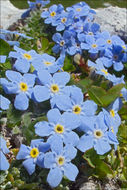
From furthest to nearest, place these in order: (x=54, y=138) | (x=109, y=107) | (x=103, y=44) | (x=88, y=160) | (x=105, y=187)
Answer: (x=103, y=44) → (x=109, y=107) → (x=105, y=187) → (x=88, y=160) → (x=54, y=138)

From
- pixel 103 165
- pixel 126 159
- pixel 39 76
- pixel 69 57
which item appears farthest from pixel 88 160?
pixel 69 57

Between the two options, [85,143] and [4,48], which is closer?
[85,143]

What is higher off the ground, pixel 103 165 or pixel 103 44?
pixel 103 44

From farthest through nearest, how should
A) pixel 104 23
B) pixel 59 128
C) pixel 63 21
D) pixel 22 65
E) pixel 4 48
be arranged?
pixel 104 23 → pixel 63 21 → pixel 4 48 → pixel 22 65 → pixel 59 128

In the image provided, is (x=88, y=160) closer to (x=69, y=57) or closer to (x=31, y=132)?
(x=31, y=132)

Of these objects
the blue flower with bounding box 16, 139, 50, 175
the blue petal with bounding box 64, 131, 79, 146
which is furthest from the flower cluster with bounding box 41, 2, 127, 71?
the blue flower with bounding box 16, 139, 50, 175

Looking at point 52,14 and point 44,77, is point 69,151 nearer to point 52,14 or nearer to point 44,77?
point 44,77

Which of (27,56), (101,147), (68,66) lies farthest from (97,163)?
(68,66)

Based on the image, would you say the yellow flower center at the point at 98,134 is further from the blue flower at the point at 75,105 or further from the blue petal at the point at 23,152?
the blue petal at the point at 23,152
